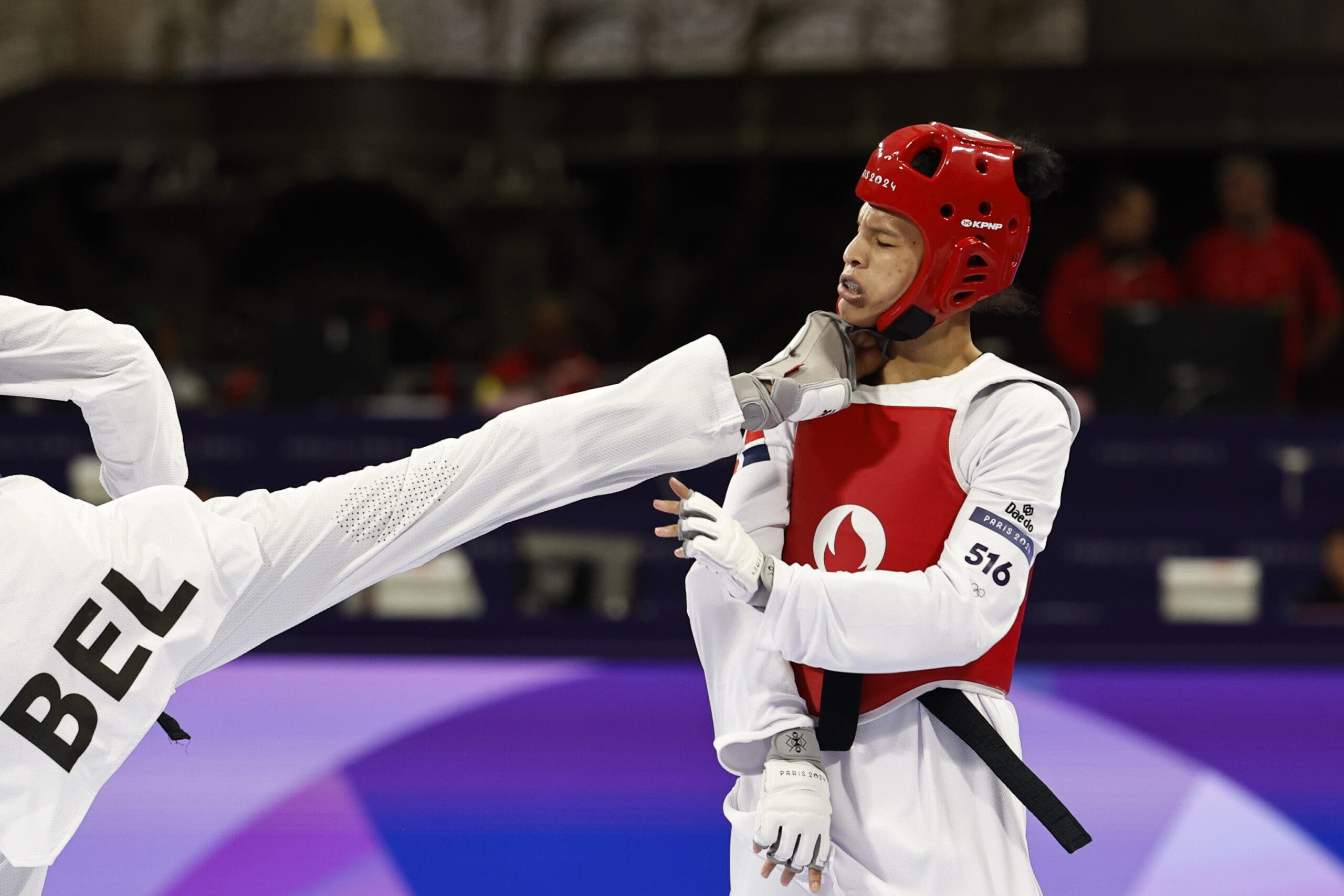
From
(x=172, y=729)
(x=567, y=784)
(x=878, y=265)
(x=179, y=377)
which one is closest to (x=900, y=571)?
(x=878, y=265)

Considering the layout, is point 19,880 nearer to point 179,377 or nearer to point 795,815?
point 795,815

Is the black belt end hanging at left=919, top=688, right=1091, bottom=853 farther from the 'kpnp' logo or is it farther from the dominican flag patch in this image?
the dominican flag patch

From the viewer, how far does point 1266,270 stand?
6.52 m

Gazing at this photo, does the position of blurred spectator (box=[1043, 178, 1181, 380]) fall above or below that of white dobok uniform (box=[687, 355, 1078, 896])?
below

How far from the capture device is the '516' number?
6.81ft

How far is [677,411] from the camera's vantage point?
7.42ft

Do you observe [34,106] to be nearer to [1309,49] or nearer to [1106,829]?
[1309,49]

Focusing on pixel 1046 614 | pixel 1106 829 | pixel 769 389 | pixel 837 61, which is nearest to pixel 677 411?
pixel 769 389

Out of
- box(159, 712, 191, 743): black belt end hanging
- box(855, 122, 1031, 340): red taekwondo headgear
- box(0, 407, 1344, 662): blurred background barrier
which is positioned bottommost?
box(0, 407, 1344, 662): blurred background barrier

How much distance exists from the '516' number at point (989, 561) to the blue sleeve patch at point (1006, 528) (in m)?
0.04

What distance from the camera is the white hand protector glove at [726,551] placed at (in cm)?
204

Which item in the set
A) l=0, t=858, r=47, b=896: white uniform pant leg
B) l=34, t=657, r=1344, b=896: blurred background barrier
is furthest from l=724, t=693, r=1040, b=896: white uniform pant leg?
l=34, t=657, r=1344, b=896: blurred background barrier

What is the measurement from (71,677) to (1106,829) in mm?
2963

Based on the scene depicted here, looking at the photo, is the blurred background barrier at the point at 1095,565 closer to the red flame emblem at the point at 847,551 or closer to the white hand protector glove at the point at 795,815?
the red flame emblem at the point at 847,551
